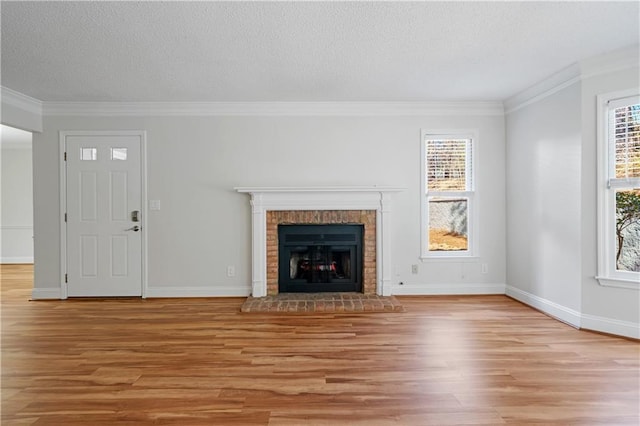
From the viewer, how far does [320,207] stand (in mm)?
4520

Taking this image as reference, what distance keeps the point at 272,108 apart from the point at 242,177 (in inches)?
38.8

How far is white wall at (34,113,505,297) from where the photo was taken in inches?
182

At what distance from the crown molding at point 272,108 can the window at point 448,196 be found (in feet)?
1.21

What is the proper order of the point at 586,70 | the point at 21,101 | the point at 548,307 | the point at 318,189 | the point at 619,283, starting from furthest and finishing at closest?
the point at 318,189, the point at 21,101, the point at 548,307, the point at 586,70, the point at 619,283

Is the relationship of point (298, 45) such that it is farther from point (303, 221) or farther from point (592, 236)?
point (592, 236)

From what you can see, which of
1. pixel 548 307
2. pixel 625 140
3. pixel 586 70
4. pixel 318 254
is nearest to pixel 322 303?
pixel 318 254

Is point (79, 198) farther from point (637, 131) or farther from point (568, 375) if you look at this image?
point (637, 131)

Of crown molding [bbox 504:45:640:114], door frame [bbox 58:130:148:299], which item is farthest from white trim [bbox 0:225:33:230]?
crown molding [bbox 504:45:640:114]

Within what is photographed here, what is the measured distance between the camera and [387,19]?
251cm

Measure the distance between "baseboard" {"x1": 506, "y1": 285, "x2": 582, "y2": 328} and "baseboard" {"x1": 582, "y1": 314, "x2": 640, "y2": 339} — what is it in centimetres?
6

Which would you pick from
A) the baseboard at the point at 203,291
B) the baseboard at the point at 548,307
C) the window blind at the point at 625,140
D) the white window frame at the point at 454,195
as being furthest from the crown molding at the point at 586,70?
the baseboard at the point at 203,291

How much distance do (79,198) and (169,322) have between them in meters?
2.27

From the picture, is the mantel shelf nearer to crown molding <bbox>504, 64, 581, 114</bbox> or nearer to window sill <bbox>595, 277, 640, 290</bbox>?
crown molding <bbox>504, 64, 581, 114</bbox>

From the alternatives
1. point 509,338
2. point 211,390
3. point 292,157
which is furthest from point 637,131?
point 211,390
